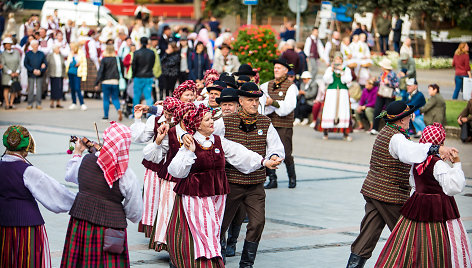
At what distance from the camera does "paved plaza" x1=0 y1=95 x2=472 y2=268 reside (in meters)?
9.62

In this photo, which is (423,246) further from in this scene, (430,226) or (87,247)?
(87,247)

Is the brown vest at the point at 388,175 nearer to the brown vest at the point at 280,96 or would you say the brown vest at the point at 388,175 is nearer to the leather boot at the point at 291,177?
the brown vest at the point at 280,96

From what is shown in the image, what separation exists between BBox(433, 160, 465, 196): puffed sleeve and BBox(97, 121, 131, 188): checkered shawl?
263 cm

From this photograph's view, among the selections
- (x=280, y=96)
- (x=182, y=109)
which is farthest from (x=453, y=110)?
(x=182, y=109)

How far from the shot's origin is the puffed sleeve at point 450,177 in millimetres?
7664

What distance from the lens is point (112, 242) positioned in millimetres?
6855

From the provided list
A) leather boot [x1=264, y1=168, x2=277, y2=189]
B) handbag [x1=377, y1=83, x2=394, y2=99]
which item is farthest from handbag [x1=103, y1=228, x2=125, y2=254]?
handbag [x1=377, y1=83, x2=394, y2=99]

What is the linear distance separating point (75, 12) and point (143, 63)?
40.1 feet

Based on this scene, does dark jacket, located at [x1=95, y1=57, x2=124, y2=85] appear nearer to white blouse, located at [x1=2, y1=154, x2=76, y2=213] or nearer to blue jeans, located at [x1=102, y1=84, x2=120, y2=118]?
blue jeans, located at [x1=102, y1=84, x2=120, y2=118]

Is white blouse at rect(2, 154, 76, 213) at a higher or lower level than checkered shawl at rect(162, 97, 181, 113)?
lower

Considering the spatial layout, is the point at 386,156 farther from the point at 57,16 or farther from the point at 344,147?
the point at 57,16

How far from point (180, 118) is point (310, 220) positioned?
393 centimetres

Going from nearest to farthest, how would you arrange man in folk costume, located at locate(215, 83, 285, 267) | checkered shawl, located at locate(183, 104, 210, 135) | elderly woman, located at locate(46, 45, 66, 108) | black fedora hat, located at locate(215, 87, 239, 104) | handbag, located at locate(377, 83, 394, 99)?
checkered shawl, located at locate(183, 104, 210, 135)
man in folk costume, located at locate(215, 83, 285, 267)
black fedora hat, located at locate(215, 87, 239, 104)
handbag, located at locate(377, 83, 394, 99)
elderly woman, located at locate(46, 45, 66, 108)

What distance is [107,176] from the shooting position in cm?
686
